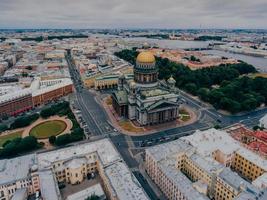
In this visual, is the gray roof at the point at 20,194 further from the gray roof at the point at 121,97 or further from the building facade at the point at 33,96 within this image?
the building facade at the point at 33,96

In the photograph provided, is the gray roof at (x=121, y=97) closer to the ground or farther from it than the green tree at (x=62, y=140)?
farther from it

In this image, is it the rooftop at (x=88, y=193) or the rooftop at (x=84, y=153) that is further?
the rooftop at (x=84, y=153)

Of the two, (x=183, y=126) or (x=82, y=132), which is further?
(x=183, y=126)

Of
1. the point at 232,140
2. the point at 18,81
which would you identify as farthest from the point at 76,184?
the point at 18,81

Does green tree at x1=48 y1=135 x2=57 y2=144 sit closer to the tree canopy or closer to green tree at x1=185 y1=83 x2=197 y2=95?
the tree canopy

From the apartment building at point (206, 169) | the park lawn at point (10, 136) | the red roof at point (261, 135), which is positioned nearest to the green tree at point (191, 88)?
the red roof at point (261, 135)

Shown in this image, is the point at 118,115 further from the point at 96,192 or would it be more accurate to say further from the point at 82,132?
the point at 96,192
